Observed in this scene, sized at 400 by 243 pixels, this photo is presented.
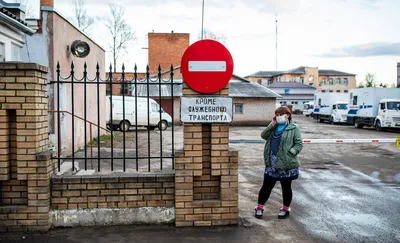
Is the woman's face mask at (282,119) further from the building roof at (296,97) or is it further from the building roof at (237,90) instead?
the building roof at (296,97)

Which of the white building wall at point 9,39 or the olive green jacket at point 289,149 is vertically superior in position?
the white building wall at point 9,39

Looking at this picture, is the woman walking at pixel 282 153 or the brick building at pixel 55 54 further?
the brick building at pixel 55 54

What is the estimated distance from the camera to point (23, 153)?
4570 mm

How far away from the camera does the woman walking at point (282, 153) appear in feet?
16.6

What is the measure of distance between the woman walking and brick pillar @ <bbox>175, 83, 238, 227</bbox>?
650mm

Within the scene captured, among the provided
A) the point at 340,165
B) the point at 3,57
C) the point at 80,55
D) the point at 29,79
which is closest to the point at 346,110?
the point at 340,165

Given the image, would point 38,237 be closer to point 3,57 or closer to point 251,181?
point 251,181

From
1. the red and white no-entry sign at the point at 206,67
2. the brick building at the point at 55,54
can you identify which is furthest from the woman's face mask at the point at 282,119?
the brick building at the point at 55,54

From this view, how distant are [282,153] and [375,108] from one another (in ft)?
74.4

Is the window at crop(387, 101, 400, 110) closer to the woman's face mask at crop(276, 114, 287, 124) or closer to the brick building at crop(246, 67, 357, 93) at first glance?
the woman's face mask at crop(276, 114, 287, 124)

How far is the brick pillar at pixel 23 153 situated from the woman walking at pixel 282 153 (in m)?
2.95

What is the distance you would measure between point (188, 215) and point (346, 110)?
2929 centimetres

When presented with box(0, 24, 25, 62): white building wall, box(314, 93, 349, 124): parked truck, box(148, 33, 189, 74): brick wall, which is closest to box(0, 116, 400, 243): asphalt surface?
box(0, 24, 25, 62): white building wall

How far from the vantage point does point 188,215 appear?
4.82 m
